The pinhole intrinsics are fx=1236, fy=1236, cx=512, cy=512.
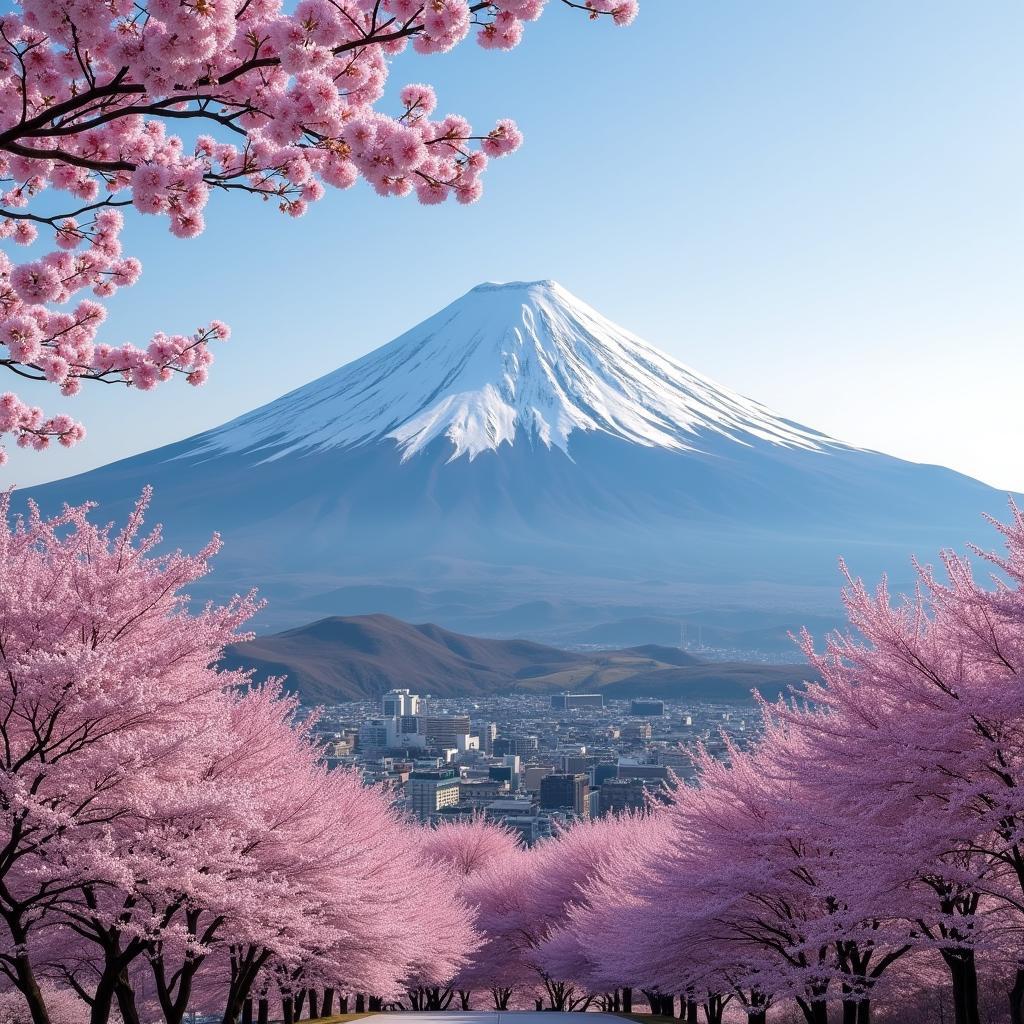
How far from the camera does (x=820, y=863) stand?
18359 millimetres

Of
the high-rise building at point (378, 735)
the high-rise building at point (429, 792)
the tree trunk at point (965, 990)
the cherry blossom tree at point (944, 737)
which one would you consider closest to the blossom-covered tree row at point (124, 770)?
the cherry blossom tree at point (944, 737)

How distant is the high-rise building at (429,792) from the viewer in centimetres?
Answer: 11053

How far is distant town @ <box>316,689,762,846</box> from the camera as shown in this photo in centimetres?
10269

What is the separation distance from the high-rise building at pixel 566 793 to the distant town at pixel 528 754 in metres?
0.09

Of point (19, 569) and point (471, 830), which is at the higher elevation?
point (19, 569)

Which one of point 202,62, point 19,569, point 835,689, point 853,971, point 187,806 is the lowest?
point 853,971

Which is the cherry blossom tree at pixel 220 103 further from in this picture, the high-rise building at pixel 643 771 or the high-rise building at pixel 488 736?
the high-rise building at pixel 488 736

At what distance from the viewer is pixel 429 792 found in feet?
368

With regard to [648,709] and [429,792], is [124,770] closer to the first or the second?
[429,792]

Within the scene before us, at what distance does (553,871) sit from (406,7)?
125ft

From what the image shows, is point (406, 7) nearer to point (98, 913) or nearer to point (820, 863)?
point (98, 913)

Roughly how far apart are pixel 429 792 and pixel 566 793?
14.3 m

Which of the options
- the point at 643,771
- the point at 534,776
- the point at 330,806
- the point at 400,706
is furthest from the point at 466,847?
the point at 400,706

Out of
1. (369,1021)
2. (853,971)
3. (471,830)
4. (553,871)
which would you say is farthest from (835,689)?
(471,830)
